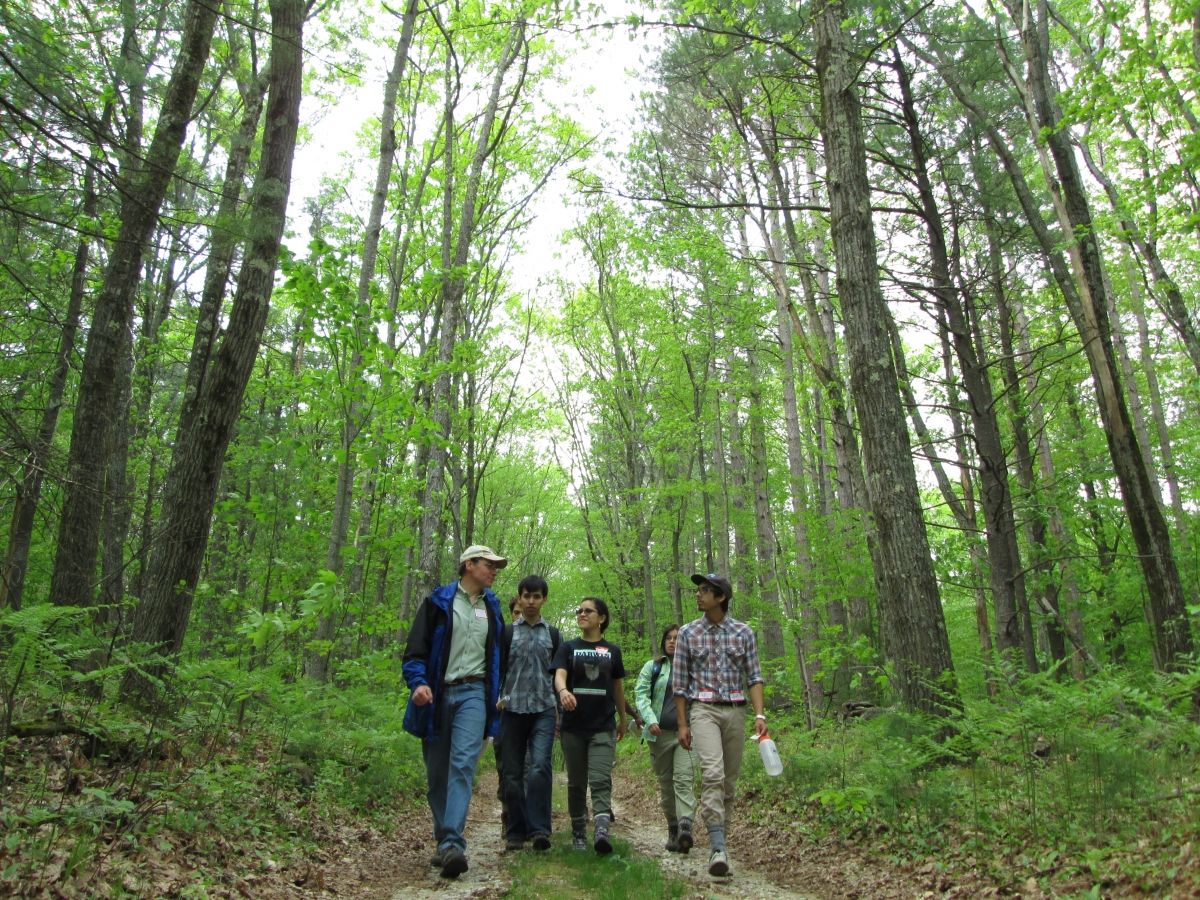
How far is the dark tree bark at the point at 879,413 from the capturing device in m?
5.95

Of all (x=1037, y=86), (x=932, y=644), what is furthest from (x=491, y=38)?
(x=932, y=644)

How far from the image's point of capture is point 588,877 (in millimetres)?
4570

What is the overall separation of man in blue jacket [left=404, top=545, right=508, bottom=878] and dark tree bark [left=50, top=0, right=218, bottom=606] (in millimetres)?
3738

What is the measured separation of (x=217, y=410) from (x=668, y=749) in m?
4.85

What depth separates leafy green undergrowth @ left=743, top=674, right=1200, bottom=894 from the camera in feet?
12.0

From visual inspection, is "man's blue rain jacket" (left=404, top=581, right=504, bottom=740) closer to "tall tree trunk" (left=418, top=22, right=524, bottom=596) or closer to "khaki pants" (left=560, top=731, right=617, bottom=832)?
"khaki pants" (left=560, top=731, right=617, bottom=832)

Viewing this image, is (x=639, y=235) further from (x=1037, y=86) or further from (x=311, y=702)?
(x=311, y=702)

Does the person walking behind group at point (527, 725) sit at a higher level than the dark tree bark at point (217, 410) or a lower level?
lower

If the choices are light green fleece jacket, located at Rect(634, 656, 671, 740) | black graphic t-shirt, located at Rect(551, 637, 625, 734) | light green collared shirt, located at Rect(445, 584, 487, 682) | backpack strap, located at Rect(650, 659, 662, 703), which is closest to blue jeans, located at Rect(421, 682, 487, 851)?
light green collared shirt, located at Rect(445, 584, 487, 682)

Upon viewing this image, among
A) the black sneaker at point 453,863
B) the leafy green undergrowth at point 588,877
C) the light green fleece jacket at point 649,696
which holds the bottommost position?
the leafy green undergrowth at point 588,877

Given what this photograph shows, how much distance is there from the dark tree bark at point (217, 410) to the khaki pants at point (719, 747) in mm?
4247

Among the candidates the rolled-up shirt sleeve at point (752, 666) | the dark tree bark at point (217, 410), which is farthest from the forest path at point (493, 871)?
the dark tree bark at point (217, 410)

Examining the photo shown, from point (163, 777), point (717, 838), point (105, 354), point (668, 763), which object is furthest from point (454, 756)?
point (105, 354)

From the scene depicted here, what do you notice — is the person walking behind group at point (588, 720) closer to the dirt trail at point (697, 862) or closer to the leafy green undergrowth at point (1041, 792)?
the dirt trail at point (697, 862)
